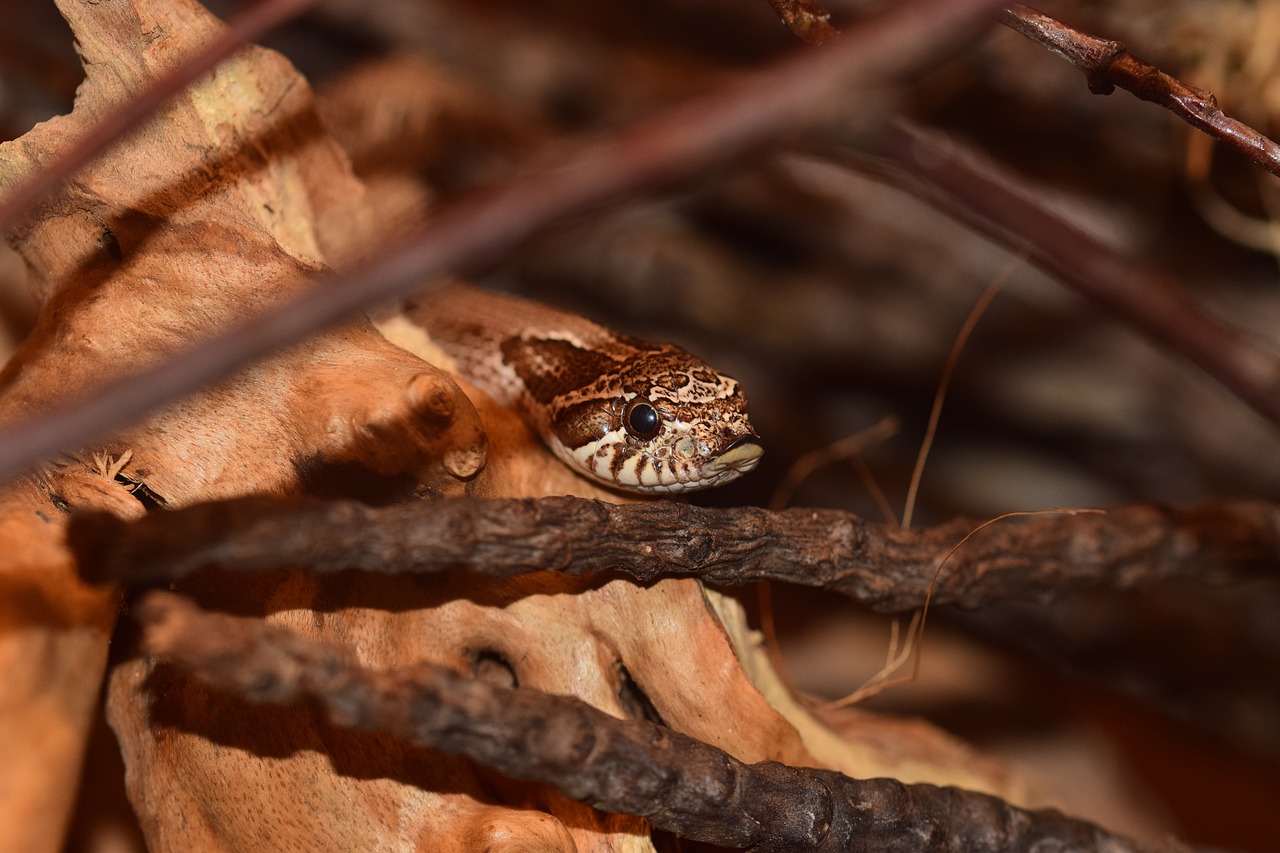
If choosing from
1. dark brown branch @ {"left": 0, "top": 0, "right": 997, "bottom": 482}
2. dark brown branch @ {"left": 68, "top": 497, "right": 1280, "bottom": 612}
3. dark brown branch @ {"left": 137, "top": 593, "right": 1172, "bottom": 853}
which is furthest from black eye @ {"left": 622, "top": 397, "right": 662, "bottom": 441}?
dark brown branch @ {"left": 0, "top": 0, "right": 997, "bottom": 482}

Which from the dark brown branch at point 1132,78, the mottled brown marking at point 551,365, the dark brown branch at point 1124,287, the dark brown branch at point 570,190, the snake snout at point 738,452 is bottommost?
the dark brown branch at point 570,190

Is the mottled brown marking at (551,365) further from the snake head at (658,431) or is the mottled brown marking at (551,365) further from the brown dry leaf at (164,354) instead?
the brown dry leaf at (164,354)

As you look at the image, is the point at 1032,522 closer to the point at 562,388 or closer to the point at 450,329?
the point at 562,388

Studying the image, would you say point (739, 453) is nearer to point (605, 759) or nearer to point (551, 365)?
point (551, 365)

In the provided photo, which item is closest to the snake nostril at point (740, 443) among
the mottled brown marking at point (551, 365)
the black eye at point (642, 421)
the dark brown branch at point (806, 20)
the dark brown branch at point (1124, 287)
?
the black eye at point (642, 421)

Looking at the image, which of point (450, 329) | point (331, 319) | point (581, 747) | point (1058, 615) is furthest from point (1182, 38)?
point (331, 319)

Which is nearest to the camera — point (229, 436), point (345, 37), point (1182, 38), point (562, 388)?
point (229, 436)
